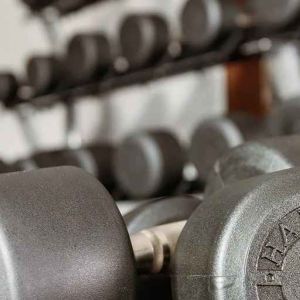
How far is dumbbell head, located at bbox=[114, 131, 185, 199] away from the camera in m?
1.62

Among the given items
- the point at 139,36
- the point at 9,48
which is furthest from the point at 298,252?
the point at 9,48

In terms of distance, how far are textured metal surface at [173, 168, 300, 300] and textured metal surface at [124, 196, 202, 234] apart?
20 centimetres

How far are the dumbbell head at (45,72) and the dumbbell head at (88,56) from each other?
0.35 feet

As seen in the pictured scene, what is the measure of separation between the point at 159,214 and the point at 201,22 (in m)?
0.95

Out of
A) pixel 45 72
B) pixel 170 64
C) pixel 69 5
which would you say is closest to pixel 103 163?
pixel 170 64

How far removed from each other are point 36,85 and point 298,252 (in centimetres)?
187

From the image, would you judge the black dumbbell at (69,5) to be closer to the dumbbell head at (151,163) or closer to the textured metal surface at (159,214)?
the dumbbell head at (151,163)

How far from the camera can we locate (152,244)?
0.65m

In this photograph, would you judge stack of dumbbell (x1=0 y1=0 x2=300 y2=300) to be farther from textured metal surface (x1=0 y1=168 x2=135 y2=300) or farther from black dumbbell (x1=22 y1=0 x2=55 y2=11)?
black dumbbell (x1=22 y1=0 x2=55 y2=11)

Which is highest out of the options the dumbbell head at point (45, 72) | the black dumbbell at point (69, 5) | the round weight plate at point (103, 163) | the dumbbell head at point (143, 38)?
the black dumbbell at point (69, 5)

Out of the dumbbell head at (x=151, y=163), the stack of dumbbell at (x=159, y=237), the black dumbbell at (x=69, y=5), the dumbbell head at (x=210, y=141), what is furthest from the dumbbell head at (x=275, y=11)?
the black dumbbell at (x=69, y=5)

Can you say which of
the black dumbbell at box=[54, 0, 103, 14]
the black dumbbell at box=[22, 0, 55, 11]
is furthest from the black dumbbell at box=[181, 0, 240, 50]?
the black dumbbell at box=[22, 0, 55, 11]

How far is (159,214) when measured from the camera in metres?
0.80

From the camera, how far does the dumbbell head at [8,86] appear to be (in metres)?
2.43
